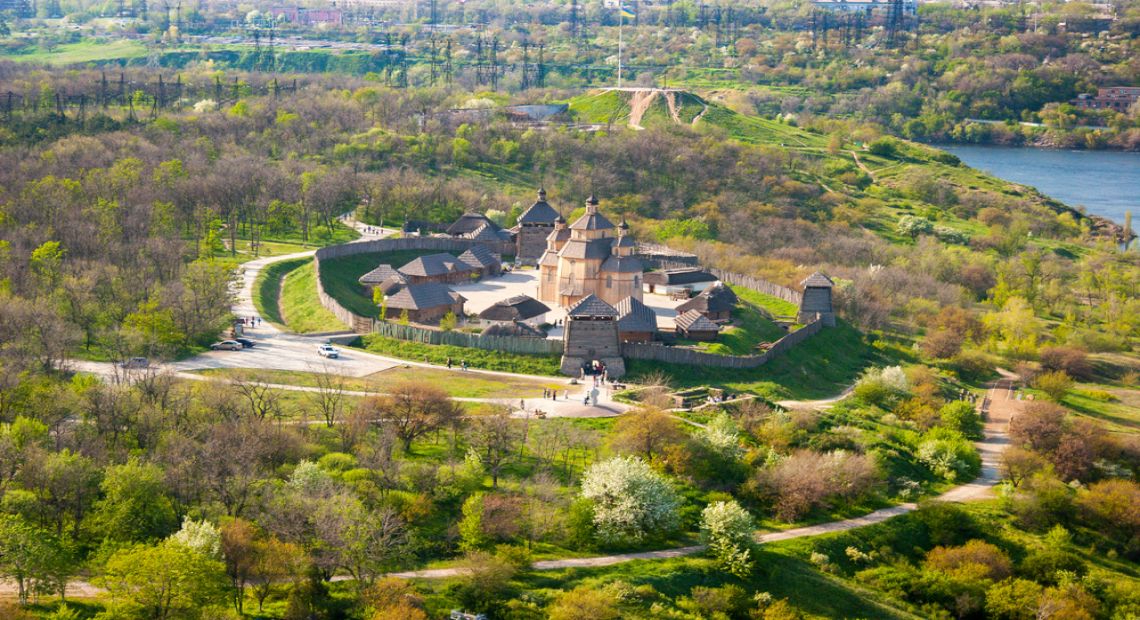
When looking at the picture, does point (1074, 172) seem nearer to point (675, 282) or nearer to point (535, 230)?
point (535, 230)

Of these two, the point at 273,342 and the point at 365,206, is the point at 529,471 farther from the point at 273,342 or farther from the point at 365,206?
the point at 365,206

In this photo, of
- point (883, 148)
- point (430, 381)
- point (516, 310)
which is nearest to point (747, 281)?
point (516, 310)

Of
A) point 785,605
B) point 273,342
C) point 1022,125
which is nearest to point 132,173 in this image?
point 273,342

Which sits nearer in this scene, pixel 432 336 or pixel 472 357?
pixel 472 357

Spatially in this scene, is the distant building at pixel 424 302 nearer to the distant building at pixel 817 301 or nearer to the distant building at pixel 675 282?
the distant building at pixel 675 282

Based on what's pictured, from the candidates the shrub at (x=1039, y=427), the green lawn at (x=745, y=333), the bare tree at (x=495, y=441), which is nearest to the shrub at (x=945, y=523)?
the shrub at (x=1039, y=427)

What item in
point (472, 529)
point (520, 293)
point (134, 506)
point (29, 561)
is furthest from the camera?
point (520, 293)

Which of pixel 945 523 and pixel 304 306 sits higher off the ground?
pixel 304 306
